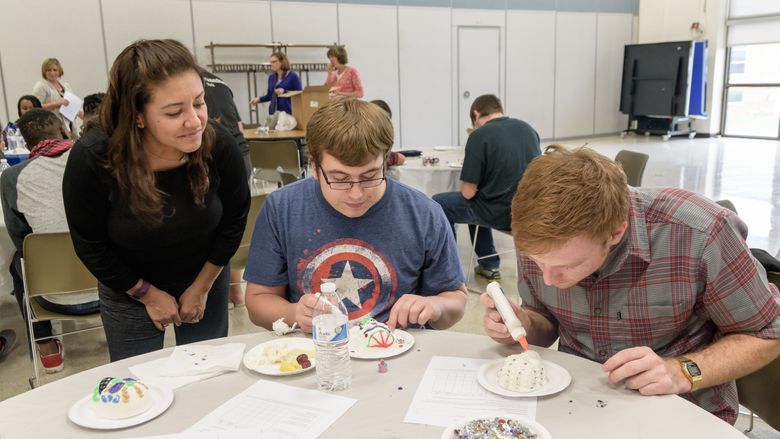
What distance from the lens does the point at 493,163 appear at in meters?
3.93

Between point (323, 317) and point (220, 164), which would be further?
point (220, 164)

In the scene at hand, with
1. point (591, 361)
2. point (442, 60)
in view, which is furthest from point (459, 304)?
point (442, 60)

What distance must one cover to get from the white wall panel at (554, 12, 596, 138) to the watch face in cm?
1153

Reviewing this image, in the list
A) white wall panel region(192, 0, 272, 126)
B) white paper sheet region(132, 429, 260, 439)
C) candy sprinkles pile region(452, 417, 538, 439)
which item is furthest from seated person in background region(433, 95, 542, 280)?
white wall panel region(192, 0, 272, 126)

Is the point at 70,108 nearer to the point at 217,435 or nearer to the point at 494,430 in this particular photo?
the point at 217,435

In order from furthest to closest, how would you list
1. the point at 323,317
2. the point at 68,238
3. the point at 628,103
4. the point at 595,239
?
the point at 628,103, the point at 68,238, the point at 323,317, the point at 595,239

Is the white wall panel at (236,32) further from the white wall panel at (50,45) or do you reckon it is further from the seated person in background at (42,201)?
the seated person in background at (42,201)

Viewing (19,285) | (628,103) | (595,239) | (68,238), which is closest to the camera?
(595,239)

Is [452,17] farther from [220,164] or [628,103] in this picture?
[220,164]

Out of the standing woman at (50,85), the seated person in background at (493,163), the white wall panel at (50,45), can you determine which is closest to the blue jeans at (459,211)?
the seated person in background at (493,163)

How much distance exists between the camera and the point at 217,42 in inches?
350

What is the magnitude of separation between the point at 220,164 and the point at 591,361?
1263 mm

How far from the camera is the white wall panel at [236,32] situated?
8.75 meters

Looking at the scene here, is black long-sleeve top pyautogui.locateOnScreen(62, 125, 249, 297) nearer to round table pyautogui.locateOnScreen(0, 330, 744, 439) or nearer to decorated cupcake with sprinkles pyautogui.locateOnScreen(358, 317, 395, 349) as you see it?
round table pyautogui.locateOnScreen(0, 330, 744, 439)
